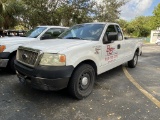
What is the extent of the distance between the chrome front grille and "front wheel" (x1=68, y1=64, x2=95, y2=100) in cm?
88

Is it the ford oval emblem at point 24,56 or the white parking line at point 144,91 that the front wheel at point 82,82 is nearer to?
the ford oval emblem at point 24,56

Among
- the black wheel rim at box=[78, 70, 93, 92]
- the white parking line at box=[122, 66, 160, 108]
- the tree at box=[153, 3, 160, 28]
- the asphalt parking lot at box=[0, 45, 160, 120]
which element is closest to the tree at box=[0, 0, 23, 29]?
the asphalt parking lot at box=[0, 45, 160, 120]

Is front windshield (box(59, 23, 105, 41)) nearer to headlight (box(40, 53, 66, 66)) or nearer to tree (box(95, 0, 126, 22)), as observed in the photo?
headlight (box(40, 53, 66, 66))

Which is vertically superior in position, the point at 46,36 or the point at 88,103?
the point at 46,36

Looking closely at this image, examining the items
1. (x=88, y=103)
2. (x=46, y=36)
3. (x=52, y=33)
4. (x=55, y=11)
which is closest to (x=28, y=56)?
(x=88, y=103)

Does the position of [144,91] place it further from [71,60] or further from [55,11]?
[55,11]

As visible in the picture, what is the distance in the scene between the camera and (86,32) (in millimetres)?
5359

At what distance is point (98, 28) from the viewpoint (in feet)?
17.5

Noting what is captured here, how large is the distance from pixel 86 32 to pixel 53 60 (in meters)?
1.88

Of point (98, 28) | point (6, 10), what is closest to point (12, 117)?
point (98, 28)

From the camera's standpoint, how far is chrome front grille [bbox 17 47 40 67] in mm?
3951

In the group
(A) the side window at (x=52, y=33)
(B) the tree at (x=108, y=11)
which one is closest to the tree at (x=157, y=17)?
(B) the tree at (x=108, y=11)

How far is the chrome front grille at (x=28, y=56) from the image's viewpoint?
3.95 meters

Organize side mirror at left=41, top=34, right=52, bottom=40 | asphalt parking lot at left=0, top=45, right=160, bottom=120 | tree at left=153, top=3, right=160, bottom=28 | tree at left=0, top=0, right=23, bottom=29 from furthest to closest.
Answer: tree at left=153, top=3, right=160, bottom=28 < tree at left=0, top=0, right=23, bottom=29 < side mirror at left=41, top=34, right=52, bottom=40 < asphalt parking lot at left=0, top=45, right=160, bottom=120
